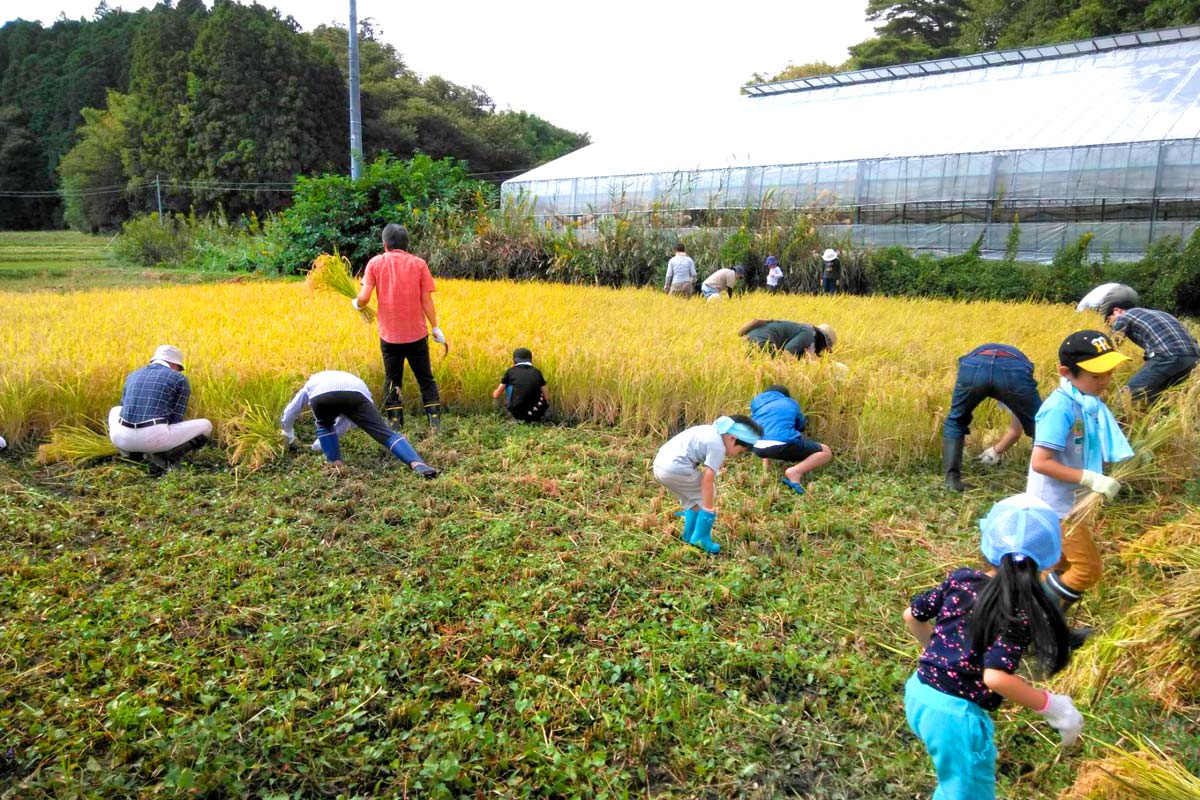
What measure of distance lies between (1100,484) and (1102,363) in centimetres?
52

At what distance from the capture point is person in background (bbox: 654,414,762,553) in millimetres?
3959

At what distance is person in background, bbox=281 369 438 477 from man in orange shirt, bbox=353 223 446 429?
80cm

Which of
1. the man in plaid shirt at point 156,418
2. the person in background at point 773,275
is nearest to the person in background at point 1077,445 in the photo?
the man in plaid shirt at point 156,418

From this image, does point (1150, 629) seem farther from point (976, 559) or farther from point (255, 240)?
point (255, 240)

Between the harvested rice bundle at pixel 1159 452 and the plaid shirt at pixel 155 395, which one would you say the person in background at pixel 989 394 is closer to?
the harvested rice bundle at pixel 1159 452

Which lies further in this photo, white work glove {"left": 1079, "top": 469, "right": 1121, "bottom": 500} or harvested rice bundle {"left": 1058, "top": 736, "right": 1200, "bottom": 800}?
white work glove {"left": 1079, "top": 469, "right": 1121, "bottom": 500}

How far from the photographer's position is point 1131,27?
24.1 m

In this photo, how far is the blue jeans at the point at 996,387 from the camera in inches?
191

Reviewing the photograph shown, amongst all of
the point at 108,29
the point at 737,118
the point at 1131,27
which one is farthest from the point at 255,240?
the point at 108,29

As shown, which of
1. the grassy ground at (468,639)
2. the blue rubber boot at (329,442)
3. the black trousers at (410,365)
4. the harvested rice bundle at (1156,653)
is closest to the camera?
the grassy ground at (468,639)

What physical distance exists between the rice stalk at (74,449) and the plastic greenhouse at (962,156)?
13.0 meters

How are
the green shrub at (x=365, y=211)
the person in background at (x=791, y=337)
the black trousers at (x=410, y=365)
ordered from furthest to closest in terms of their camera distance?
the green shrub at (x=365, y=211), the person in background at (x=791, y=337), the black trousers at (x=410, y=365)

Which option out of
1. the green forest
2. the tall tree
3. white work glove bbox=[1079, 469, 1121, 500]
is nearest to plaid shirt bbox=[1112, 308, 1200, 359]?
white work glove bbox=[1079, 469, 1121, 500]

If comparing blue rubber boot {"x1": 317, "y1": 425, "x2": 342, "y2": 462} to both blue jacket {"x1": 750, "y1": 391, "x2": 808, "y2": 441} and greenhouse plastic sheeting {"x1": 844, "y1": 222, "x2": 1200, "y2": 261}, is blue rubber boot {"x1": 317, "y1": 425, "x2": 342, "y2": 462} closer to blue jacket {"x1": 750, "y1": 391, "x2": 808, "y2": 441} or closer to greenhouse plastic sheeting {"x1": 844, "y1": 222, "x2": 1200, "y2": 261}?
blue jacket {"x1": 750, "y1": 391, "x2": 808, "y2": 441}
